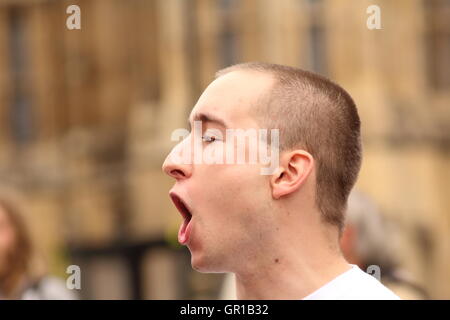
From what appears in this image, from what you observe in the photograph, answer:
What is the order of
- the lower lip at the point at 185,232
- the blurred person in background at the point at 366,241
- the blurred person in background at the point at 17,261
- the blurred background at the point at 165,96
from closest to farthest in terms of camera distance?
the lower lip at the point at 185,232 < the blurred person in background at the point at 17,261 < the blurred person in background at the point at 366,241 < the blurred background at the point at 165,96

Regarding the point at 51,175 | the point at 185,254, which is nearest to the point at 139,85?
the point at 51,175

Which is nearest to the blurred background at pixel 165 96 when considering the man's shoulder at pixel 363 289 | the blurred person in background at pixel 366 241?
the blurred person in background at pixel 366 241

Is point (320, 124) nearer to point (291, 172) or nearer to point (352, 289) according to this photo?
point (291, 172)

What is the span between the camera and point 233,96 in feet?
6.42

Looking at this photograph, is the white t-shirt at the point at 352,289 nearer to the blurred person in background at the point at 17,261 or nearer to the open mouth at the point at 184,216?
the open mouth at the point at 184,216

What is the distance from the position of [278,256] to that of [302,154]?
0.16 m

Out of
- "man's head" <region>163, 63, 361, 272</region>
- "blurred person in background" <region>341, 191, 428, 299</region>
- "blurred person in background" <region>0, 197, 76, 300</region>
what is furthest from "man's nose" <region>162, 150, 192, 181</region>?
"blurred person in background" <region>341, 191, 428, 299</region>

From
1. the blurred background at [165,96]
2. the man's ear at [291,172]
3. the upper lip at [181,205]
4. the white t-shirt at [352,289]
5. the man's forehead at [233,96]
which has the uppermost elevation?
the man's forehead at [233,96]

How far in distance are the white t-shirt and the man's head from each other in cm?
11

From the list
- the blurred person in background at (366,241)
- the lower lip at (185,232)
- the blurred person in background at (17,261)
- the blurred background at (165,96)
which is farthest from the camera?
the blurred background at (165,96)

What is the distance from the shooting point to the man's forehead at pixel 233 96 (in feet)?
6.38

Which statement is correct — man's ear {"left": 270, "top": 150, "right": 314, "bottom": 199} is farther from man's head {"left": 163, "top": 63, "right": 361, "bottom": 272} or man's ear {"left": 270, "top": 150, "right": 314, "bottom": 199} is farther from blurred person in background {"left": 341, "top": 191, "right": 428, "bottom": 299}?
blurred person in background {"left": 341, "top": 191, "right": 428, "bottom": 299}

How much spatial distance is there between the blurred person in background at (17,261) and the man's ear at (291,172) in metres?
1.38

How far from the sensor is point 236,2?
18.7 m
